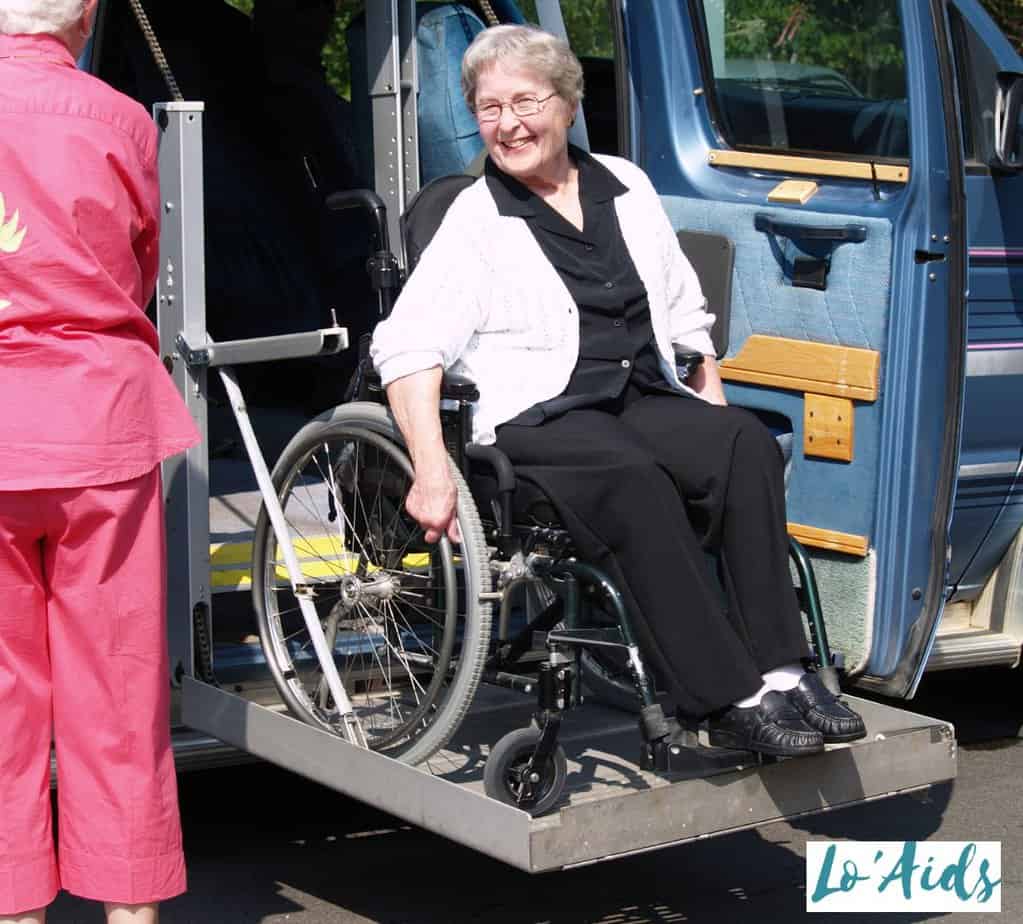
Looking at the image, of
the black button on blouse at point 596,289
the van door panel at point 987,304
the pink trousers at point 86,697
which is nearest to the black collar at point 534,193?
the black button on blouse at point 596,289

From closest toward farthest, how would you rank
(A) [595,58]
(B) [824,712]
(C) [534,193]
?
(B) [824,712]
(C) [534,193]
(A) [595,58]

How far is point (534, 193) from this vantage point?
3973mm

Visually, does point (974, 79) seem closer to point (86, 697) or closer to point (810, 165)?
point (810, 165)

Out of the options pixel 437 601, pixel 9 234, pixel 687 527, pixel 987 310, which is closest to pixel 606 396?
pixel 687 527

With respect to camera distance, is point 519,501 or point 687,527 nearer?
point 687,527

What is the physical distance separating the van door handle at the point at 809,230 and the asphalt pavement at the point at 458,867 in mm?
1174

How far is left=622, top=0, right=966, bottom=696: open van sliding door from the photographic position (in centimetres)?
396

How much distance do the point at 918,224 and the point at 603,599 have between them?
1.04 meters

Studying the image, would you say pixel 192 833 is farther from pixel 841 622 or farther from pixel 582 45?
pixel 582 45

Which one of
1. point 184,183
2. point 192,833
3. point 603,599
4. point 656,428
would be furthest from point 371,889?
point 184,183

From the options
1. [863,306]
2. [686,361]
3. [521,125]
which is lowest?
[686,361]

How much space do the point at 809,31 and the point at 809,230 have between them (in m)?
0.69

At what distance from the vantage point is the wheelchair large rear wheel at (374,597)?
360 centimetres

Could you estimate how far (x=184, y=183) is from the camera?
3922mm
